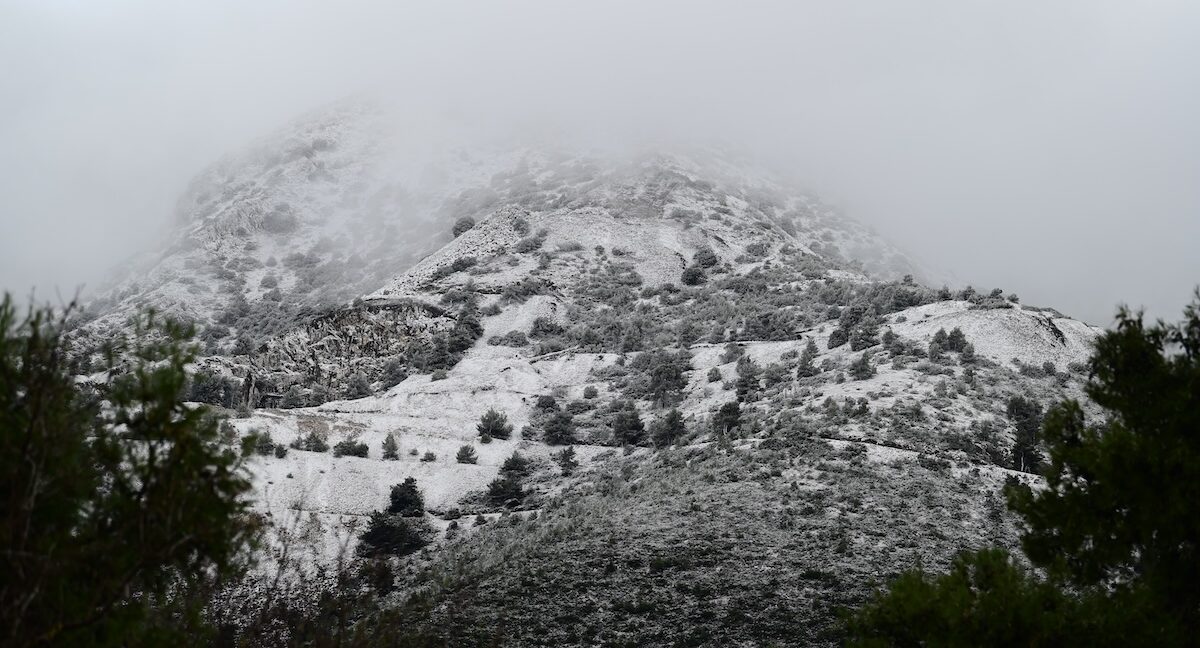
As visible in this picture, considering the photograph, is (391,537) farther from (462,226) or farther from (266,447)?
(462,226)

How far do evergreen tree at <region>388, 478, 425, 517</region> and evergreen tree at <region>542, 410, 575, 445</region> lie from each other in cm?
733

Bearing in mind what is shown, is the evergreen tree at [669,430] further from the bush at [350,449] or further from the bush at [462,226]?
the bush at [462,226]

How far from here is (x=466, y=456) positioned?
2841cm

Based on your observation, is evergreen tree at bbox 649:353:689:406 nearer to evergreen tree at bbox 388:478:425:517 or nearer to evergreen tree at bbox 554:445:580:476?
evergreen tree at bbox 554:445:580:476

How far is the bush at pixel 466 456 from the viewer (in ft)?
92.8

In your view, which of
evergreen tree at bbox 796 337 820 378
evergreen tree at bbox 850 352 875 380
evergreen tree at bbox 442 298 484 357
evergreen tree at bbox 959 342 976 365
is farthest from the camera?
evergreen tree at bbox 442 298 484 357

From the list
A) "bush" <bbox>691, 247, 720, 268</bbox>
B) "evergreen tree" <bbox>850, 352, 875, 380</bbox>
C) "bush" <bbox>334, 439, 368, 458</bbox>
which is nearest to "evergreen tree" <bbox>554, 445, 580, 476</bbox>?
"bush" <bbox>334, 439, 368, 458</bbox>

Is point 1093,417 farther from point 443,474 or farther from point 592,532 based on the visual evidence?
point 443,474

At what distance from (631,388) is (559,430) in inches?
214

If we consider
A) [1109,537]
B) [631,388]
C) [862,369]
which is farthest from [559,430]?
[1109,537]

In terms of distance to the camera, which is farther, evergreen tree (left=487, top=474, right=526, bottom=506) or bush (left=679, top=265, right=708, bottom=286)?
bush (left=679, top=265, right=708, bottom=286)

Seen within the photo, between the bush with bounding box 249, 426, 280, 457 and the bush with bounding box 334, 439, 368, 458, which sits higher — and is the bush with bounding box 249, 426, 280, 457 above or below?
above

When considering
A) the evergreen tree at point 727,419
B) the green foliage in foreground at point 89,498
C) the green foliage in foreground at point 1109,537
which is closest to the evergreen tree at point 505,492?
the evergreen tree at point 727,419

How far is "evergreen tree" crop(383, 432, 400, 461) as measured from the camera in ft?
90.8
